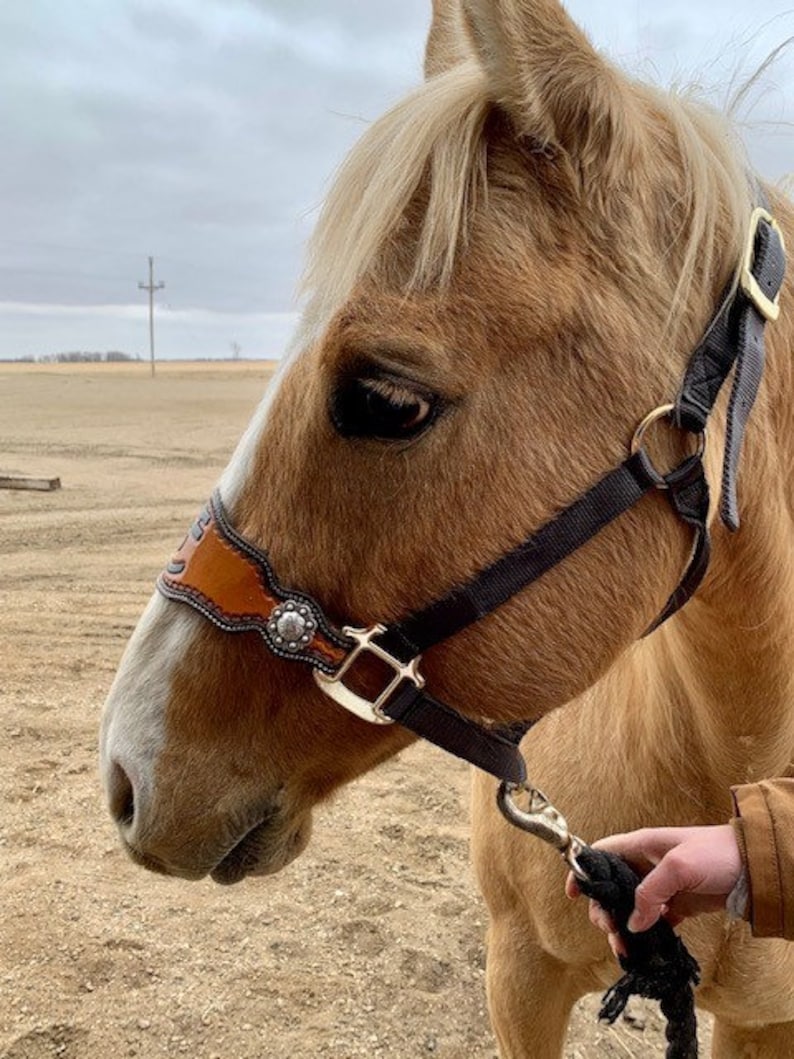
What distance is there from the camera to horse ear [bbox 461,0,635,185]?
1.33 meters

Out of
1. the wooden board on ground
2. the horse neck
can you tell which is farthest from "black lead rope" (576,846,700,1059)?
the wooden board on ground

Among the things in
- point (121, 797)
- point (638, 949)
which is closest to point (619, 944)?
point (638, 949)

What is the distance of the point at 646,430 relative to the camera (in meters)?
1.44

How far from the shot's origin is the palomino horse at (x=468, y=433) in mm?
1393

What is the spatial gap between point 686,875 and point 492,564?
0.67 meters

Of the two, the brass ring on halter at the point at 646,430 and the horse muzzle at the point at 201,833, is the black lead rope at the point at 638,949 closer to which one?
the horse muzzle at the point at 201,833

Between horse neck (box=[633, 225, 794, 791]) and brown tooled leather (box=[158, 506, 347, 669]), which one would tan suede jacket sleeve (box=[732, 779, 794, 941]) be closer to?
horse neck (box=[633, 225, 794, 791])

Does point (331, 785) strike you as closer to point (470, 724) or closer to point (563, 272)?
point (470, 724)

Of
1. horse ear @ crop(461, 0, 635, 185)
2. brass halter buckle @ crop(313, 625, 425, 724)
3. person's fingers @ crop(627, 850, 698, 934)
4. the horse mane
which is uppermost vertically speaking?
horse ear @ crop(461, 0, 635, 185)

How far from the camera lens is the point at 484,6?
1.31 metres

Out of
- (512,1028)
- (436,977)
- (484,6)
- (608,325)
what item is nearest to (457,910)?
(436,977)

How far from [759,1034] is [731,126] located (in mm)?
2436

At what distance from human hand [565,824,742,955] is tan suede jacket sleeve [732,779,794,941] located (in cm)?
4

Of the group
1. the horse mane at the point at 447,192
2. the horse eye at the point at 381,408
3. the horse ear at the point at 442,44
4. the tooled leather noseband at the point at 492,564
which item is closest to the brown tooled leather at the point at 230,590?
the tooled leather noseband at the point at 492,564
